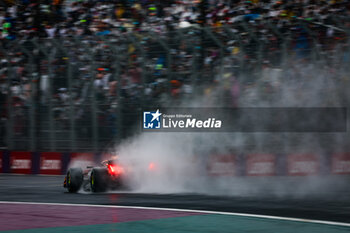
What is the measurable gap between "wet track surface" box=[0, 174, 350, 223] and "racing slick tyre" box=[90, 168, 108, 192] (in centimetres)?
24

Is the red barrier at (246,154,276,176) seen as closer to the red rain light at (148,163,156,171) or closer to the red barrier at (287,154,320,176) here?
the red barrier at (287,154,320,176)

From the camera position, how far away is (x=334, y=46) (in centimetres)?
1591

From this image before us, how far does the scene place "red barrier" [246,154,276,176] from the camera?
686 inches

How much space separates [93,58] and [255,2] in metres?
6.58

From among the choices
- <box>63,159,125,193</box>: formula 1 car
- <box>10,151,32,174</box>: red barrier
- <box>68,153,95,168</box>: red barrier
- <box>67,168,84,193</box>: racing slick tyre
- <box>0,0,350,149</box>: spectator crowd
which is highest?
<box>0,0,350,149</box>: spectator crowd

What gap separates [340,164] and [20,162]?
10966 millimetres

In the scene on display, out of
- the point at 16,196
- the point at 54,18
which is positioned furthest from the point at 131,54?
the point at 16,196

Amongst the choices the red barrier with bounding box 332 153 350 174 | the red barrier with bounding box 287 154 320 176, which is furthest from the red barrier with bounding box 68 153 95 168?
the red barrier with bounding box 332 153 350 174

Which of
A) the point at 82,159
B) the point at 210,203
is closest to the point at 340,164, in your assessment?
the point at 82,159

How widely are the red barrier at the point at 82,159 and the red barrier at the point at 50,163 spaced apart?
0.58 m

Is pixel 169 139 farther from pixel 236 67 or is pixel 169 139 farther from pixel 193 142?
pixel 236 67

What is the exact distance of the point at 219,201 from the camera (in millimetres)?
9797

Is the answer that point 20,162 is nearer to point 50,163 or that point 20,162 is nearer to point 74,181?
point 50,163

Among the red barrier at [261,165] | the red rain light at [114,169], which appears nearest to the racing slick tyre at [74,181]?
the red rain light at [114,169]
